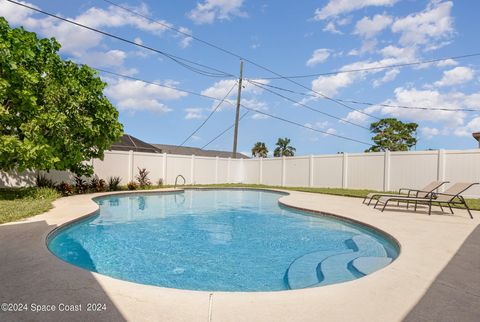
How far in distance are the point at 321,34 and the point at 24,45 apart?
1570 cm

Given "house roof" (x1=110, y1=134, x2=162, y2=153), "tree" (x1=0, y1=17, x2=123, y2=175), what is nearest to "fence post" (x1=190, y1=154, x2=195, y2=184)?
"tree" (x1=0, y1=17, x2=123, y2=175)

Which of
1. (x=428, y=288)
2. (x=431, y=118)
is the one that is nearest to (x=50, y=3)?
(x=428, y=288)

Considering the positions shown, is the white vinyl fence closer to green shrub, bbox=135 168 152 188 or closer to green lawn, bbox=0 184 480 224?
green shrub, bbox=135 168 152 188

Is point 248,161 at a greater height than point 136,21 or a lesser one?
lesser

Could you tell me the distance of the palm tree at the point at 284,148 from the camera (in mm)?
54438

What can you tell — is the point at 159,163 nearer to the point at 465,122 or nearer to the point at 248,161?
the point at 248,161

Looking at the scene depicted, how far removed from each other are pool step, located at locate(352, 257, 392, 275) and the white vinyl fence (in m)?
11.0

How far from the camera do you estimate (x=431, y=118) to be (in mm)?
27391

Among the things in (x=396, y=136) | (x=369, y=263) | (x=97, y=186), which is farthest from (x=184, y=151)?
(x=369, y=263)

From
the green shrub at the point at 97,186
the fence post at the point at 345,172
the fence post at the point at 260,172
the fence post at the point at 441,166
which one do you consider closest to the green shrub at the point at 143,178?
the green shrub at the point at 97,186

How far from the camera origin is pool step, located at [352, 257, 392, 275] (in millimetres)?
4427

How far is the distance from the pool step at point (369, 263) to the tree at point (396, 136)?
125 feet

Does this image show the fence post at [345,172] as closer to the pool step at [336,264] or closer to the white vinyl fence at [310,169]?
the white vinyl fence at [310,169]

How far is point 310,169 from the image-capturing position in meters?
19.6
